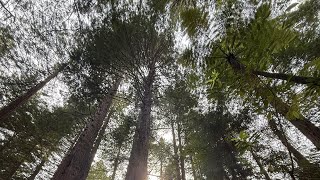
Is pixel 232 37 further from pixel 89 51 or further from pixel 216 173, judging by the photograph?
pixel 216 173

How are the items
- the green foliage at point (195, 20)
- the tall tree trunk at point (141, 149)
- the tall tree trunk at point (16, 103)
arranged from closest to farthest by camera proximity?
1. the green foliage at point (195, 20)
2. the tall tree trunk at point (141, 149)
3. the tall tree trunk at point (16, 103)

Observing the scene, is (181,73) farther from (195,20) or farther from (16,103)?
(16,103)

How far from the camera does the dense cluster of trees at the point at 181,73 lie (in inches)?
72.4

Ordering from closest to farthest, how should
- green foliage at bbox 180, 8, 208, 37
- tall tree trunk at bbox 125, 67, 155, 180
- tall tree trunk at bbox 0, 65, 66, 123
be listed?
green foliage at bbox 180, 8, 208, 37 < tall tree trunk at bbox 125, 67, 155, 180 < tall tree trunk at bbox 0, 65, 66, 123

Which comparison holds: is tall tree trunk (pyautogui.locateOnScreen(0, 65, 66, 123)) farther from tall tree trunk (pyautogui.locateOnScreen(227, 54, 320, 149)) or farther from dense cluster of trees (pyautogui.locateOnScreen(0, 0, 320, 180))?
tall tree trunk (pyautogui.locateOnScreen(227, 54, 320, 149))

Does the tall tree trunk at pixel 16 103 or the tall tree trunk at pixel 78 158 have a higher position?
the tall tree trunk at pixel 16 103

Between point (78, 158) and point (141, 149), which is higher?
point (78, 158)

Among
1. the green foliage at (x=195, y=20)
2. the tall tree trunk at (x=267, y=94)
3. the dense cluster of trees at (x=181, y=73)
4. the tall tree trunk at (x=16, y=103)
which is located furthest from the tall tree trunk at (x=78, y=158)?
the tall tree trunk at (x=267, y=94)

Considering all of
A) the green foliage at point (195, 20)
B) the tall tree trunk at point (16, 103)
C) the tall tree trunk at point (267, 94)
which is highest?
the tall tree trunk at point (16, 103)

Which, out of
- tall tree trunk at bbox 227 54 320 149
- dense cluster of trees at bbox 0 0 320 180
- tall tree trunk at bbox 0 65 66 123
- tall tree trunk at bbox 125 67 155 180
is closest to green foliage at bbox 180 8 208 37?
dense cluster of trees at bbox 0 0 320 180

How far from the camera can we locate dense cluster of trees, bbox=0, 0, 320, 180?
6.03ft

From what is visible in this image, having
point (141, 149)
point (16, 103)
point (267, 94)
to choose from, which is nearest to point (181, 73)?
point (141, 149)

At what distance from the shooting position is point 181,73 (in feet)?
22.3

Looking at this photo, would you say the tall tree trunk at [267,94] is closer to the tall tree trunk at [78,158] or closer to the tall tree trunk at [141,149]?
the tall tree trunk at [141,149]
